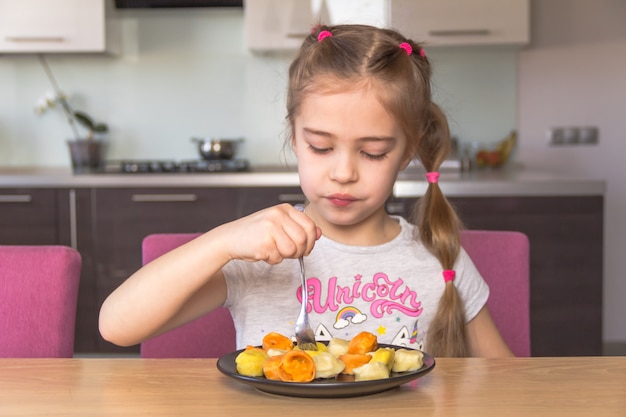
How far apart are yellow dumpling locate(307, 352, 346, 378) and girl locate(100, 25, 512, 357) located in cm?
25

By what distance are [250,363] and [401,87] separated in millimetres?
594

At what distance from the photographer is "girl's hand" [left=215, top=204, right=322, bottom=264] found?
3.20 ft

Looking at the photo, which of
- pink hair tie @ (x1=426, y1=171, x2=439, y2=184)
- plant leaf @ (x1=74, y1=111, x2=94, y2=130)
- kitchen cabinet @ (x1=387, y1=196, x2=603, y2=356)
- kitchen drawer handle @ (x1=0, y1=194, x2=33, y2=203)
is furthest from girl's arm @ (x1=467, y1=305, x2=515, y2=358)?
plant leaf @ (x1=74, y1=111, x2=94, y2=130)

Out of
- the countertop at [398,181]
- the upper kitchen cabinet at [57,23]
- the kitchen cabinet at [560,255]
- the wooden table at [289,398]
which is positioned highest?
the upper kitchen cabinet at [57,23]

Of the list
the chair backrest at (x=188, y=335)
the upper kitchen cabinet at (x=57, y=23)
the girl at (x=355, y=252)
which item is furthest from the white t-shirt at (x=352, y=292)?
the upper kitchen cabinet at (x=57, y=23)

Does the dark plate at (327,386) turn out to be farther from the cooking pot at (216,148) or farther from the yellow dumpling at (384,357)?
the cooking pot at (216,148)

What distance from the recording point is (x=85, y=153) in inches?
139

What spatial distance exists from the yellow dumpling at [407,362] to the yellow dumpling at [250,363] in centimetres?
14

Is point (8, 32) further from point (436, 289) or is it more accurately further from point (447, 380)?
point (447, 380)

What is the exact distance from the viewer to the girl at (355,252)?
1137mm

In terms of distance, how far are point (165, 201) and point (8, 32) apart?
927mm

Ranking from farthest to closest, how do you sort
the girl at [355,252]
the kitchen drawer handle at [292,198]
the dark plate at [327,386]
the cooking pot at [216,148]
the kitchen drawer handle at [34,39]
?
the cooking pot at [216,148] < the kitchen drawer handle at [34,39] < the kitchen drawer handle at [292,198] < the girl at [355,252] < the dark plate at [327,386]

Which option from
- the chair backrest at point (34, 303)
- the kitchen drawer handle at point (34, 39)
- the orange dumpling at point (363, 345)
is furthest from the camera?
the kitchen drawer handle at point (34, 39)

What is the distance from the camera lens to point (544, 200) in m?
2.96
